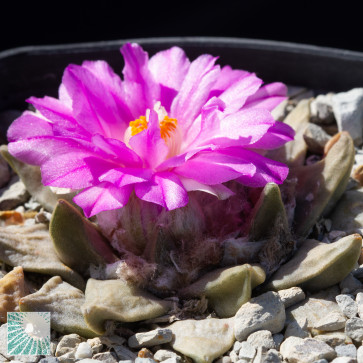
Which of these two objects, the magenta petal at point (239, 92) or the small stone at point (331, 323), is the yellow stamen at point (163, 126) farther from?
the small stone at point (331, 323)

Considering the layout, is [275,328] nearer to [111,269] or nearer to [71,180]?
A: [111,269]

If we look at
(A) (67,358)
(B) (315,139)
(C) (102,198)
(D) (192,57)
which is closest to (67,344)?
(A) (67,358)

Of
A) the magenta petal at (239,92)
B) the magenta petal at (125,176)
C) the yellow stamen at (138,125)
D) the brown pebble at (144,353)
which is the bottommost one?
the brown pebble at (144,353)

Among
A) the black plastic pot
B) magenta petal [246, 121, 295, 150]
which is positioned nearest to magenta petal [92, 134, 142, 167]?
magenta petal [246, 121, 295, 150]

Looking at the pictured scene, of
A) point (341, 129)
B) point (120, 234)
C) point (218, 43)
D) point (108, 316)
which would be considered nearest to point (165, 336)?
point (108, 316)

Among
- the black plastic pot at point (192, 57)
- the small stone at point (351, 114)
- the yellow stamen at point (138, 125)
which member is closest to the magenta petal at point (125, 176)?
the yellow stamen at point (138, 125)

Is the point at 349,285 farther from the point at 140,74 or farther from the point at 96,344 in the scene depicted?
the point at 140,74

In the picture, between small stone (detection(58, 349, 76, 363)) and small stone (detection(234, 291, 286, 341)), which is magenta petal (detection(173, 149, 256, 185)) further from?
small stone (detection(58, 349, 76, 363))
